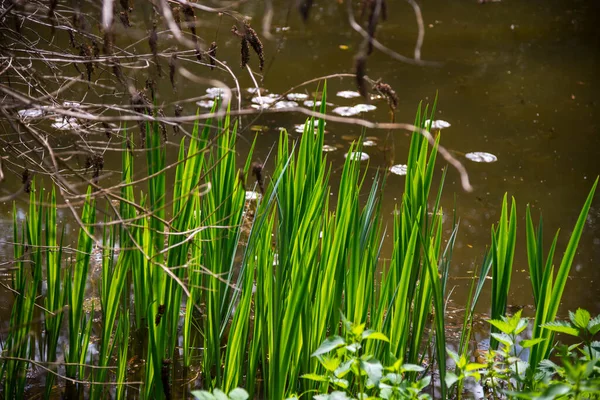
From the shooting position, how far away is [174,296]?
229 centimetres

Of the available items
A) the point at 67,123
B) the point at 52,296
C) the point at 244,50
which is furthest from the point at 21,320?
the point at 244,50

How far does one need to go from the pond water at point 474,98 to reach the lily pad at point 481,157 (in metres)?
0.04

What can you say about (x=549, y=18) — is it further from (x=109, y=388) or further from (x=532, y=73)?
(x=109, y=388)

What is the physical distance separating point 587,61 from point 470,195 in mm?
2752

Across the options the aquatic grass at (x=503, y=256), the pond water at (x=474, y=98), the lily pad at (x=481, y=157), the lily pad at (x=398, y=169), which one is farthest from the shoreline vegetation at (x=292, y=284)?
the lily pad at (x=481, y=157)

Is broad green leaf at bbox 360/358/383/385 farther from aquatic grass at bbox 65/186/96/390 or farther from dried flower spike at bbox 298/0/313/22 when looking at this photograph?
aquatic grass at bbox 65/186/96/390

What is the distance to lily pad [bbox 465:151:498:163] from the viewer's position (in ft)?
14.2

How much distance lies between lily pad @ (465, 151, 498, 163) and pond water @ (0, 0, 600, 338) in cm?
4

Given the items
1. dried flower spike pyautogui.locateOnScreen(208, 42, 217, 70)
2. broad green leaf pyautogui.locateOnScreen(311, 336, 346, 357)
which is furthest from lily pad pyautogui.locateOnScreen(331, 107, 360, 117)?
broad green leaf pyautogui.locateOnScreen(311, 336, 346, 357)

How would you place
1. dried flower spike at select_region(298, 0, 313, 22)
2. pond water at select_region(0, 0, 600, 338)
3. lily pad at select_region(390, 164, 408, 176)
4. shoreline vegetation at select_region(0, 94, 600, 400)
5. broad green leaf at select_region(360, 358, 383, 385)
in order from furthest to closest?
lily pad at select_region(390, 164, 408, 176) < pond water at select_region(0, 0, 600, 338) < shoreline vegetation at select_region(0, 94, 600, 400) < broad green leaf at select_region(360, 358, 383, 385) < dried flower spike at select_region(298, 0, 313, 22)

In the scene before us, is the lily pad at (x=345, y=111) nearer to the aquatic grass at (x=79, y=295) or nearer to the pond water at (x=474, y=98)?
the pond water at (x=474, y=98)

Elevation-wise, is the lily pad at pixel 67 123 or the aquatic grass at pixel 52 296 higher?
the lily pad at pixel 67 123

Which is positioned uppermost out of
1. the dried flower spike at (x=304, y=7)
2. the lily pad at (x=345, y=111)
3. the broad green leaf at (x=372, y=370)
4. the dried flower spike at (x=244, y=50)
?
the dried flower spike at (x=304, y=7)

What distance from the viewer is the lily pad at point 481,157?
4.32m
